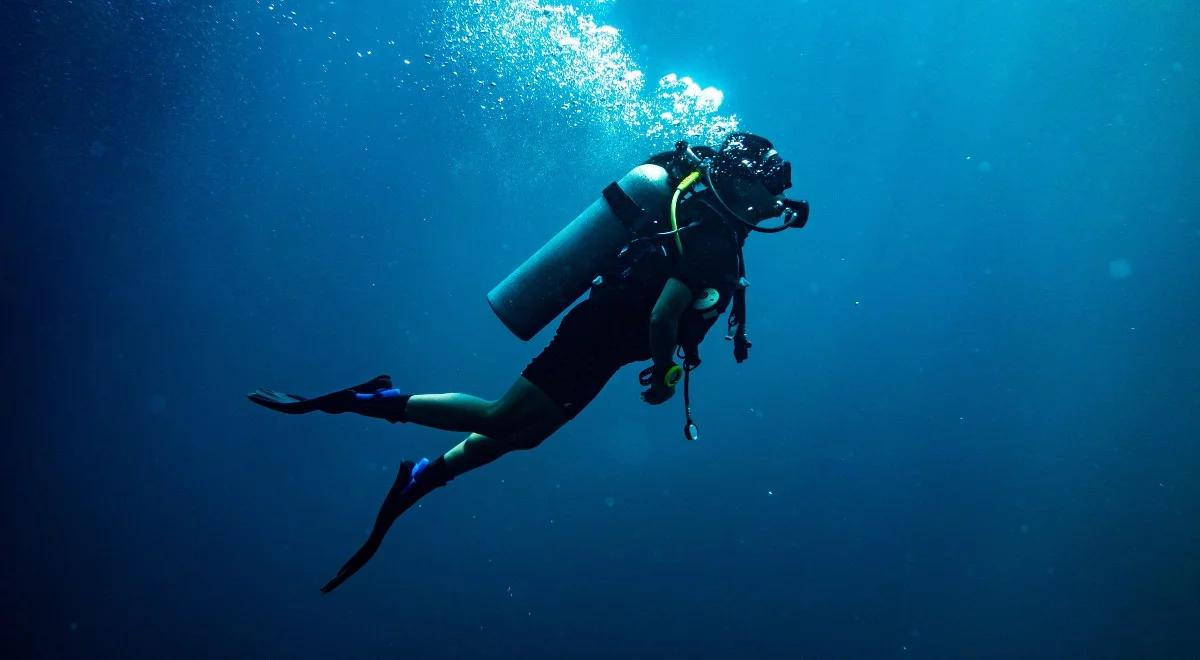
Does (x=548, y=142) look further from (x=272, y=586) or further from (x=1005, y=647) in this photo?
(x=1005, y=647)

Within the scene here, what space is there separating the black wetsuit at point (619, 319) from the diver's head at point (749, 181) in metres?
0.10

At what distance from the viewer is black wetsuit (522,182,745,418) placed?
284cm

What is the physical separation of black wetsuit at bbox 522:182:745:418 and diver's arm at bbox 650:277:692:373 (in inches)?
4.0

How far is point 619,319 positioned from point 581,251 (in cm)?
43

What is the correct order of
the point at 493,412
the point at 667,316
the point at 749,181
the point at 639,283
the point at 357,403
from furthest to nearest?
the point at 357,403
the point at 493,412
the point at 639,283
the point at 749,181
the point at 667,316

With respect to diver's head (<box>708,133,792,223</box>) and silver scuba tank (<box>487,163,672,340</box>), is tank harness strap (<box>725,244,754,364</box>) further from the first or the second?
silver scuba tank (<box>487,163,672,340</box>)

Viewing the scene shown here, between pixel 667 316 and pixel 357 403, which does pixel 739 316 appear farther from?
pixel 357 403

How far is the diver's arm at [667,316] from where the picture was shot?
273 centimetres

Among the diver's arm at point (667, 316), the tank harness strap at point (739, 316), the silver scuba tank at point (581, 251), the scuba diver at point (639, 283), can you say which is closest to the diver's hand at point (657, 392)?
the scuba diver at point (639, 283)

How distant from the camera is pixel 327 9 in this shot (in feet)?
60.1

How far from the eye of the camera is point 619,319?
3.04m

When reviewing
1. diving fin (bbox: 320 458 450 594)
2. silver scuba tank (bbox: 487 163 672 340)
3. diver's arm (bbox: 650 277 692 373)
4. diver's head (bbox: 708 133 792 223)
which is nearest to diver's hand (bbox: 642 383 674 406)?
diver's arm (bbox: 650 277 692 373)

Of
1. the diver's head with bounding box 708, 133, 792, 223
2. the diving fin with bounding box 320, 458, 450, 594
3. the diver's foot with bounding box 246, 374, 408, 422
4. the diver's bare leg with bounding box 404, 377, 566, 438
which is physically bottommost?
the diving fin with bounding box 320, 458, 450, 594

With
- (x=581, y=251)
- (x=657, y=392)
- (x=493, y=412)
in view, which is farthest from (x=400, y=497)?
(x=581, y=251)
